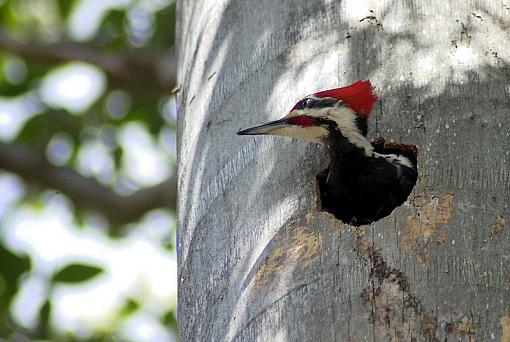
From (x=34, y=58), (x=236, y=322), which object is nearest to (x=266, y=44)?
(x=236, y=322)

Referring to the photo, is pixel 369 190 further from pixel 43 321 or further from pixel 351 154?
pixel 43 321

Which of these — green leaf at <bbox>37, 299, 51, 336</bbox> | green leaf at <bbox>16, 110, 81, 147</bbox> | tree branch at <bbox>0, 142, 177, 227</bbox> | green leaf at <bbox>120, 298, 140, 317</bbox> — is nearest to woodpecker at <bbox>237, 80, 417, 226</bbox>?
green leaf at <bbox>37, 299, 51, 336</bbox>

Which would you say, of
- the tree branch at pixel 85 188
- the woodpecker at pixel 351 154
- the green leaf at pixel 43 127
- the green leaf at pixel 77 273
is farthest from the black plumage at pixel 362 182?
the green leaf at pixel 43 127

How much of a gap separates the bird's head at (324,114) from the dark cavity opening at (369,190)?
113 millimetres

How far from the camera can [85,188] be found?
5.43 metres

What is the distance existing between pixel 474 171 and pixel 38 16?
5131 millimetres

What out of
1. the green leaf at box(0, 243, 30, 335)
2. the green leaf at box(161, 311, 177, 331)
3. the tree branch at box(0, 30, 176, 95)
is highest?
the tree branch at box(0, 30, 176, 95)

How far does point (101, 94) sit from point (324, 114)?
3.68 m

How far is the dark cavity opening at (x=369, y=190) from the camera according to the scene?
2922 mm

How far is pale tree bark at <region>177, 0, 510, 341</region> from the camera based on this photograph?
220cm

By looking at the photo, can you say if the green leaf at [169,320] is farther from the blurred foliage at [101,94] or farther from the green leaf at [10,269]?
the green leaf at [10,269]

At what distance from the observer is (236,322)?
2.33m

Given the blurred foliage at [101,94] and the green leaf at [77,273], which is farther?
the blurred foliage at [101,94]

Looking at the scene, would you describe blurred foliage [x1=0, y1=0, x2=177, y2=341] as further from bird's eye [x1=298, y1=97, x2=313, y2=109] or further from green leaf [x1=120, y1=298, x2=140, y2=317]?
bird's eye [x1=298, y1=97, x2=313, y2=109]
